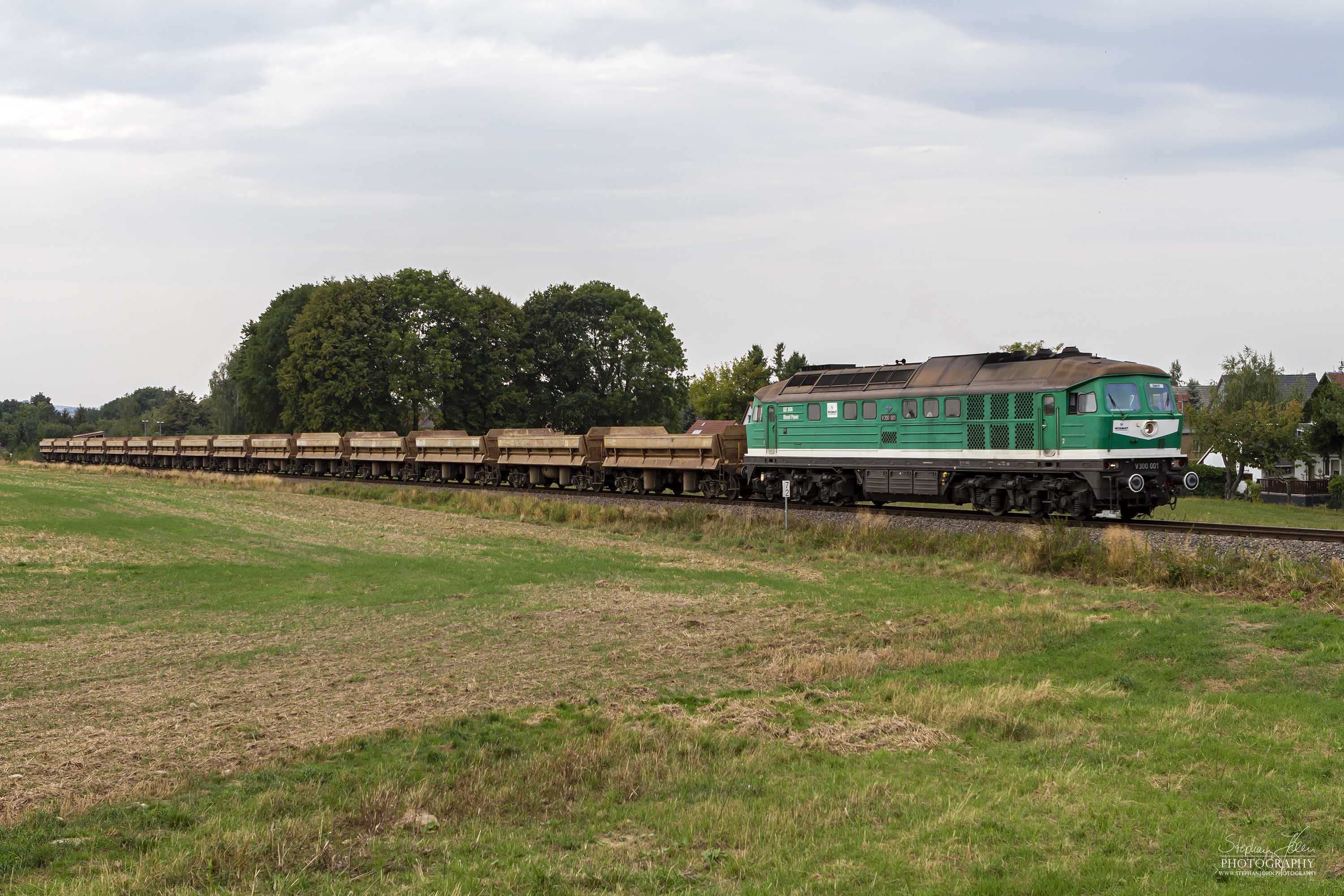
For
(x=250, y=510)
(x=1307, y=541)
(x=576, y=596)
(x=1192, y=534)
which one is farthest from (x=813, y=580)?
(x=250, y=510)

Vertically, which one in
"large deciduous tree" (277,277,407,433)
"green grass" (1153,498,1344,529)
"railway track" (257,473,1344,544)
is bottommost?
"green grass" (1153,498,1344,529)

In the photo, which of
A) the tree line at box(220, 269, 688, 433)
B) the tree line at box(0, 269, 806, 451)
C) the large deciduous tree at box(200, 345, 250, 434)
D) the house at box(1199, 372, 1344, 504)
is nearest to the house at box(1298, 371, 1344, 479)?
the house at box(1199, 372, 1344, 504)

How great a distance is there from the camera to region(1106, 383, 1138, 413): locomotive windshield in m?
23.5

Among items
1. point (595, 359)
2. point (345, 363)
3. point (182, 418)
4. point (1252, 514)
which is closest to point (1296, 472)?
point (1252, 514)

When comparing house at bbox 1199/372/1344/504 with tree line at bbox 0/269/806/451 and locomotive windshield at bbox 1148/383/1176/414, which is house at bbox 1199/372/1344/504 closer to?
locomotive windshield at bbox 1148/383/1176/414

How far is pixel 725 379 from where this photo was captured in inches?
3191

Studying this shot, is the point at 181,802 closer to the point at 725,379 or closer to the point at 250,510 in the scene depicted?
the point at 250,510

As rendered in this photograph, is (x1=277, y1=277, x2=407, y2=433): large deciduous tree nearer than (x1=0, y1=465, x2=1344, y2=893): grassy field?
No

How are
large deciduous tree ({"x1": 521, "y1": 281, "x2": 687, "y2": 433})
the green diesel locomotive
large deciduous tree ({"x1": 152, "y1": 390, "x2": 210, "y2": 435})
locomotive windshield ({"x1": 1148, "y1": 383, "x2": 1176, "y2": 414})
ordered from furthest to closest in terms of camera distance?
1. large deciduous tree ({"x1": 152, "y1": 390, "x2": 210, "y2": 435})
2. large deciduous tree ({"x1": 521, "y1": 281, "x2": 687, "y2": 433})
3. locomotive windshield ({"x1": 1148, "y1": 383, "x2": 1176, "y2": 414})
4. the green diesel locomotive

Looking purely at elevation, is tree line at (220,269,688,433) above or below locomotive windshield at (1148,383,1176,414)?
above

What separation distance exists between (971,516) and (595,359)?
55.7 meters

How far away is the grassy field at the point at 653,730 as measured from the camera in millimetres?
7223

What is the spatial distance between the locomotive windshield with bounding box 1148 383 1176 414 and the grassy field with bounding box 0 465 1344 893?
5.44 metres

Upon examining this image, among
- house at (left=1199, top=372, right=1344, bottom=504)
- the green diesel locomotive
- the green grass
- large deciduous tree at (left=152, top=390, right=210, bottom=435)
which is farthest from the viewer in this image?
large deciduous tree at (left=152, top=390, right=210, bottom=435)
